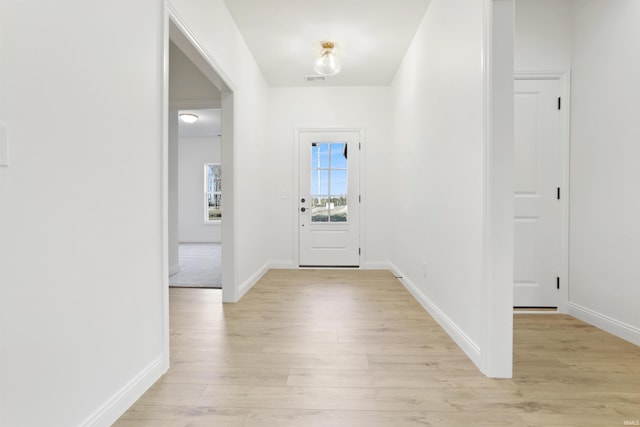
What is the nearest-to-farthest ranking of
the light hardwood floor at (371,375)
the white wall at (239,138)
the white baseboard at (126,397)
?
the white baseboard at (126,397) → the light hardwood floor at (371,375) → the white wall at (239,138)

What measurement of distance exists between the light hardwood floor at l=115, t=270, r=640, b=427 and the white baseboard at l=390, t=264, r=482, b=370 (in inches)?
2.0

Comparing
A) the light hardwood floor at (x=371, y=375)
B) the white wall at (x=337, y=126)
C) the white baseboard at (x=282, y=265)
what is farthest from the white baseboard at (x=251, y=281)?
the light hardwood floor at (x=371, y=375)

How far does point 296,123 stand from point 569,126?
3306mm

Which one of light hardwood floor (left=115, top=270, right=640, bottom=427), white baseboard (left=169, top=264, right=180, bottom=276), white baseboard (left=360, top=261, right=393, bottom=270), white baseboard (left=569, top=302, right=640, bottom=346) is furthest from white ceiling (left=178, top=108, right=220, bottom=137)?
white baseboard (left=569, top=302, right=640, bottom=346)

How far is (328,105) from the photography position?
16.3ft

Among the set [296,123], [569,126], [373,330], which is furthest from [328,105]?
[373,330]

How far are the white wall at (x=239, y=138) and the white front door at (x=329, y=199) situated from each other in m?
0.64

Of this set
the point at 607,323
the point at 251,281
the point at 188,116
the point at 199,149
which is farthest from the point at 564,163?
the point at 199,149

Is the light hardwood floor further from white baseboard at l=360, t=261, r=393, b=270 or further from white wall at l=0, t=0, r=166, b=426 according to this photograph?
white baseboard at l=360, t=261, r=393, b=270

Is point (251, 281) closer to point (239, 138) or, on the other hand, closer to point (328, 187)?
point (239, 138)

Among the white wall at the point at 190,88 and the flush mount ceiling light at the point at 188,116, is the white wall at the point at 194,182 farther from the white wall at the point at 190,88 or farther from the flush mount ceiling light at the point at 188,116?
the white wall at the point at 190,88

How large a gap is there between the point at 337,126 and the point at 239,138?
1928mm

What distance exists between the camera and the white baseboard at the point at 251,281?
345cm

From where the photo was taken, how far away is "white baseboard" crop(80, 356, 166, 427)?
1345mm
